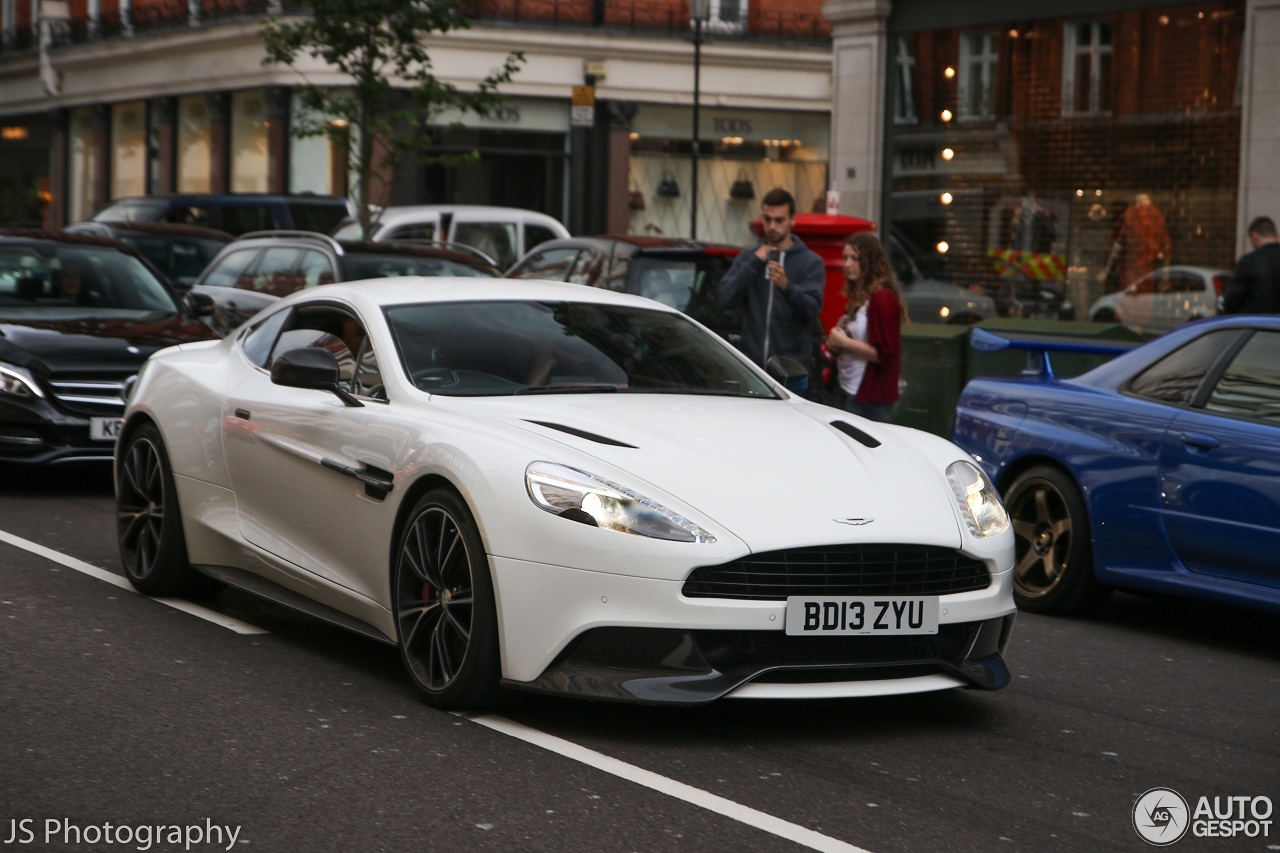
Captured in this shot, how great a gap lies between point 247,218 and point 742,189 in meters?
15.1

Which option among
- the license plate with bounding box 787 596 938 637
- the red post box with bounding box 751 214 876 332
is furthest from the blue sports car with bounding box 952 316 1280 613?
the red post box with bounding box 751 214 876 332

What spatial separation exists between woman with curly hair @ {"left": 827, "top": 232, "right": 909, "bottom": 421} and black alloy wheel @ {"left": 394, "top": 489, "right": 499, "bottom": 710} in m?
4.58

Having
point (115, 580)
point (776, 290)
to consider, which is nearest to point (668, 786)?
point (115, 580)

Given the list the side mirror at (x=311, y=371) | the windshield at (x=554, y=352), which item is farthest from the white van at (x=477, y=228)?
the side mirror at (x=311, y=371)

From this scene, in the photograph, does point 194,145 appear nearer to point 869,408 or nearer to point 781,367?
point 869,408

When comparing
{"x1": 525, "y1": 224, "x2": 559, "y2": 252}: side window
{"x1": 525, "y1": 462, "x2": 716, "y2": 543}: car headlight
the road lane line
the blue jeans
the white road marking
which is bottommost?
the white road marking

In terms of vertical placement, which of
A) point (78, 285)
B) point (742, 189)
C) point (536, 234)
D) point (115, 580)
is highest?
point (742, 189)

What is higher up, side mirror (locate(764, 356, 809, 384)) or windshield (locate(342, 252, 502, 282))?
windshield (locate(342, 252, 502, 282))

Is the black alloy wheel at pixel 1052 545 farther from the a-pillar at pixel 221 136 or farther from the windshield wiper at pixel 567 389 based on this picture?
the a-pillar at pixel 221 136

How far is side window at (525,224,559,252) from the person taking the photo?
22.2 m

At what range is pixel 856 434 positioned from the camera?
6.03 metres

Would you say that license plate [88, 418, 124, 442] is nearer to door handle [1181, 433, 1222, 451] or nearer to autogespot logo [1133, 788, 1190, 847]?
door handle [1181, 433, 1222, 451]

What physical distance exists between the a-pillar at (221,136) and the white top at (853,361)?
92.0 feet

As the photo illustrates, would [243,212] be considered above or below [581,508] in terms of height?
above
